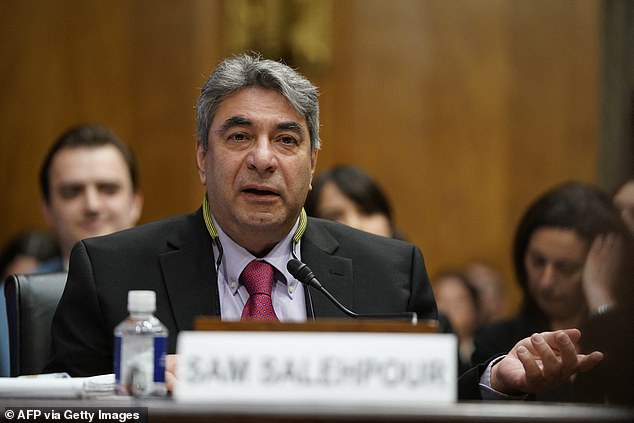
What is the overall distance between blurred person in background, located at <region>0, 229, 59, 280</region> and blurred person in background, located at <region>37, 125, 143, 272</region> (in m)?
1.20

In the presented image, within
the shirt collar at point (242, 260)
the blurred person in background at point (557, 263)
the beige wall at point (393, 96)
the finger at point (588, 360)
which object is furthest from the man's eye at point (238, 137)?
the beige wall at point (393, 96)

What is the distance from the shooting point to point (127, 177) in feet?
15.2

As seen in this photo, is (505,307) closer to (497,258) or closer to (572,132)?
(497,258)

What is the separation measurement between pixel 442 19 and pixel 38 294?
214 inches

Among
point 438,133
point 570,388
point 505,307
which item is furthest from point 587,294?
point 438,133

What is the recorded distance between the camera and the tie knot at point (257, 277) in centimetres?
285

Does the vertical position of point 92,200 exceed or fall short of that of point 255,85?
it falls short

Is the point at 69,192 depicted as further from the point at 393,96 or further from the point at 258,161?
the point at 393,96

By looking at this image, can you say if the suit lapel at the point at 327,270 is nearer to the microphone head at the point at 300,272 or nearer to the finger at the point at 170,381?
the microphone head at the point at 300,272

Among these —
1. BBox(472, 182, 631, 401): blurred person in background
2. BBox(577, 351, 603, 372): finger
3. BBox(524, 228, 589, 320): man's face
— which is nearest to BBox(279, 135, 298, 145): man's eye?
BBox(577, 351, 603, 372): finger

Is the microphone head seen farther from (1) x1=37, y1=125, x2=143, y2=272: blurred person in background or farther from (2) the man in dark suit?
(1) x1=37, y1=125, x2=143, y2=272: blurred person in background

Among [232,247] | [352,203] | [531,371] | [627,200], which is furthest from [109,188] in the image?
[531,371]

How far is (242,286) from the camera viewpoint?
2.93 meters

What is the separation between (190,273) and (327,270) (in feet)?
1.29
